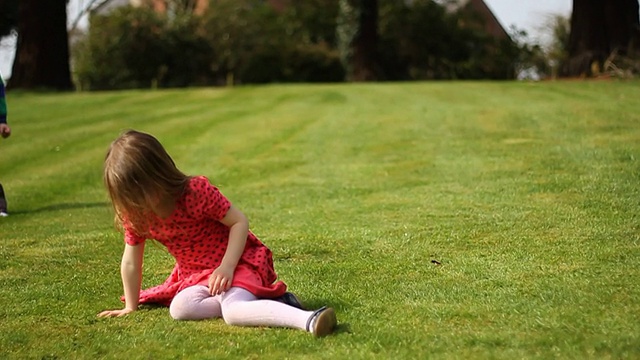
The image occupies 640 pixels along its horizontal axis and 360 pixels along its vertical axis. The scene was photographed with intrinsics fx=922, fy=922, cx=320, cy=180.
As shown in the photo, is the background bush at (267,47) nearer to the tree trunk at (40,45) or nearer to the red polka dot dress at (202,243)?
the tree trunk at (40,45)

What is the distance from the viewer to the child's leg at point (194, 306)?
446 centimetres

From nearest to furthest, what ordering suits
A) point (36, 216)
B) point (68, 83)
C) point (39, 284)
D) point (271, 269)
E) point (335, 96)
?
1. point (271, 269)
2. point (39, 284)
3. point (36, 216)
4. point (335, 96)
5. point (68, 83)

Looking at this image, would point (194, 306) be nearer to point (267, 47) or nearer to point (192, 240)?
point (192, 240)

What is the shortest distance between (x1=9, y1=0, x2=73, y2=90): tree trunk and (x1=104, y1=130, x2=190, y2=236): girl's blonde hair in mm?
22146

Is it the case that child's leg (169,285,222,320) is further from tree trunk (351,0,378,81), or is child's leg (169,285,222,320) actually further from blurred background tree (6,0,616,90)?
tree trunk (351,0,378,81)

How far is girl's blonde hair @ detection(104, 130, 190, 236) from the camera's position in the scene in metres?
4.39

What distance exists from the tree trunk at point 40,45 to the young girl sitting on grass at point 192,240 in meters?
22.0

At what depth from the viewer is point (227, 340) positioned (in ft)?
13.5

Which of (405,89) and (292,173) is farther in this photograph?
(405,89)

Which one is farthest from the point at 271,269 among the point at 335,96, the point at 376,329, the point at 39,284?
the point at 335,96

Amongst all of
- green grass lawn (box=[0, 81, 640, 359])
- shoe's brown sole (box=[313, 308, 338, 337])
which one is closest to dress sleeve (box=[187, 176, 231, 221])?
green grass lawn (box=[0, 81, 640, 359])

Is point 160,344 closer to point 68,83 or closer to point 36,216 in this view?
point 36,216

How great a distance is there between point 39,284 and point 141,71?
27.5 m

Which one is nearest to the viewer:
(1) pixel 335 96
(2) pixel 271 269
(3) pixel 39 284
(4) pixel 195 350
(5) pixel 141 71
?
(4) pixel 195 350
